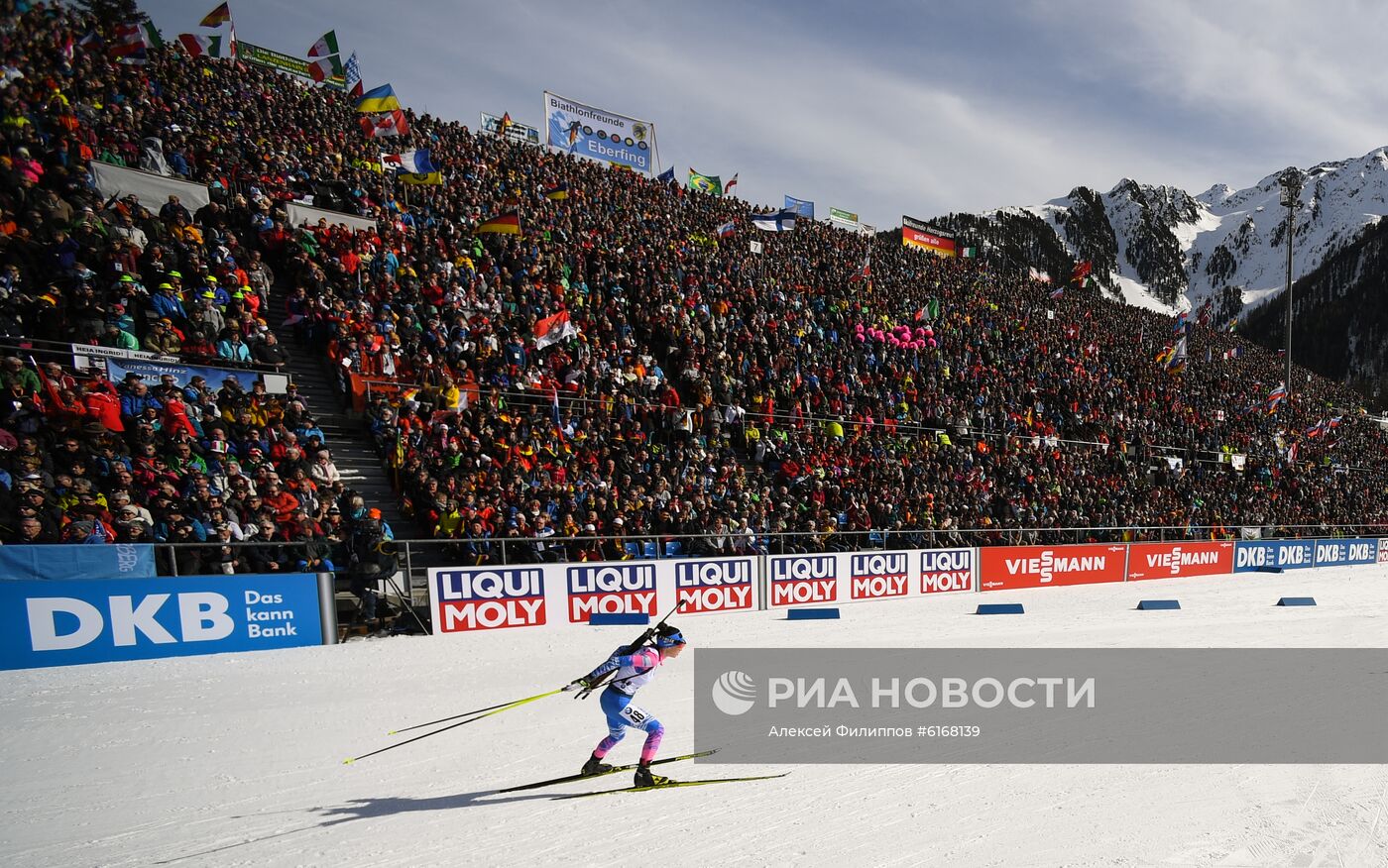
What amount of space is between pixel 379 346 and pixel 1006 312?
28887mm

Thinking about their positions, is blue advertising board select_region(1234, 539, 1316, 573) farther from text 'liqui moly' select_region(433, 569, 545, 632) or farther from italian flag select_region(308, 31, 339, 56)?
italian flag select_region(308, 31, 339, 56)

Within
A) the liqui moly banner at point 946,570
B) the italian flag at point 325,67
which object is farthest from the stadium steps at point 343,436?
the liqui moly banner at point 946,570

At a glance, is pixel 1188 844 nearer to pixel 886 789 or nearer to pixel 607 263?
pixel 886 789

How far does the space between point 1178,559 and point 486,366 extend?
804 inches

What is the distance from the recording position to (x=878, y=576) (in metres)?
16.4

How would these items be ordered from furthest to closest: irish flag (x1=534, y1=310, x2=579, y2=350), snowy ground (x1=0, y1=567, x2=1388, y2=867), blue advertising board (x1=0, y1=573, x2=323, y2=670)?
irish flag (x1=534, y1=310, x2=579, y2=350)
blue advertising board (x1=0, y1=573, x2=323, y2=670)
snowy ground (x1=0, y1=567, x2=1388, y2=867)

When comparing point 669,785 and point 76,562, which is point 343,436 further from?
point 669,785

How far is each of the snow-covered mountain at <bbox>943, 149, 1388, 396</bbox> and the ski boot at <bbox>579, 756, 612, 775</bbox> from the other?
10426 cm

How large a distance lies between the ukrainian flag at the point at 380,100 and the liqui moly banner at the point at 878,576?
1548 cm

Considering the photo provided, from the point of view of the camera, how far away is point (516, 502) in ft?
41.6

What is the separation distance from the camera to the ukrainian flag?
1795cm

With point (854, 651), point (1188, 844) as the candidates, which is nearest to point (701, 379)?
point (854, 651)

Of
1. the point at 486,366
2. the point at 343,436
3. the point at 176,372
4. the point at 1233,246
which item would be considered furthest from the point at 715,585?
the point at 1233,246

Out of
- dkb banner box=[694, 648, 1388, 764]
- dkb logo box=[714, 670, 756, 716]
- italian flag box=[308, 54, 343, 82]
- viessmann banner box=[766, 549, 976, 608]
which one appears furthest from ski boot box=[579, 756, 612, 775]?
italian flag box=[308, 54, 343, 82]
